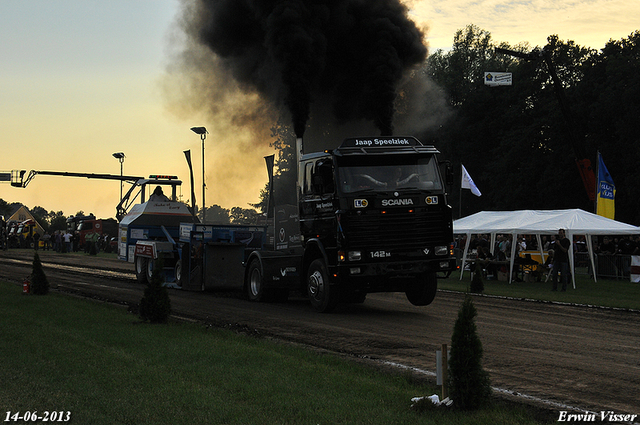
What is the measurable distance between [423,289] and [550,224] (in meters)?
11.2

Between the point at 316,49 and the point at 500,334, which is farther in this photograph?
the point at 316,49

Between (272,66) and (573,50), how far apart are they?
39.2 meters

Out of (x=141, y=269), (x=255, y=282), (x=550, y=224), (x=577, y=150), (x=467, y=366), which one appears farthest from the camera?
(x=577, y=150)

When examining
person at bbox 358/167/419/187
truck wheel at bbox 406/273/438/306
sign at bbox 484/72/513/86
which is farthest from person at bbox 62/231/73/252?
person at bbox 358/167/419/187

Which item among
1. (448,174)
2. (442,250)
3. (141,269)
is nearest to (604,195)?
(448,174)

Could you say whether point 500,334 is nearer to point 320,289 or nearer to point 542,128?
point 320,289

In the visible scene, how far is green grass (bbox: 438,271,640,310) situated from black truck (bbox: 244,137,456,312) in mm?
5856

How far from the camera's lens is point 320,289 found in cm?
1330

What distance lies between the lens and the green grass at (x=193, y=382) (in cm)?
559

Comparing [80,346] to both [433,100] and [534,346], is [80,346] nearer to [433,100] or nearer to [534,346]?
[534,346]

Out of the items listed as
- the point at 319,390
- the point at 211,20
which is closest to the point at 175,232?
the point at 211,20

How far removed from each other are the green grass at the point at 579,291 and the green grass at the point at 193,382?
10753 millimetres

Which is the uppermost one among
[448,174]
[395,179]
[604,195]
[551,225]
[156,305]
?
[604,195]

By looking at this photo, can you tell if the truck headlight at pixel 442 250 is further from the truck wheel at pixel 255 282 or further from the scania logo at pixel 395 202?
the truck wheel at pixel 255 282
